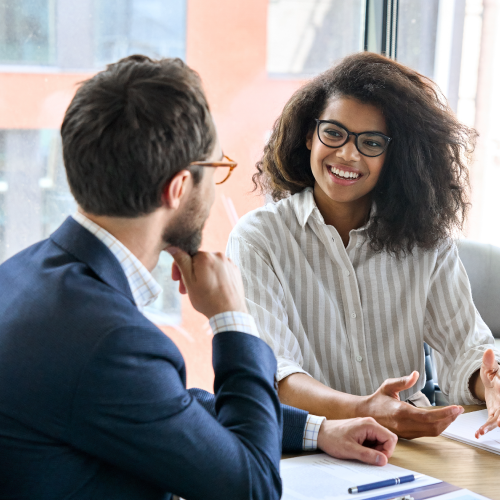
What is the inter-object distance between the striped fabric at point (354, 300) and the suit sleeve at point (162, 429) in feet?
2.24

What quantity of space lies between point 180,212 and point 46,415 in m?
0.38

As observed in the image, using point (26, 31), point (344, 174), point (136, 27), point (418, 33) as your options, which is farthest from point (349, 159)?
point (418, 33)

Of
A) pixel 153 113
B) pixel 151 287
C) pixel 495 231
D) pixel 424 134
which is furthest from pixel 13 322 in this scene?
pixel 495 231

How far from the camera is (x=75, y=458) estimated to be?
80 centimetres

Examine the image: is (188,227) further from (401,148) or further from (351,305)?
(401,148)

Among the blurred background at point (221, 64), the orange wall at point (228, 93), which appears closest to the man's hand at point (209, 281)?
the blurred background at point (221, 64)

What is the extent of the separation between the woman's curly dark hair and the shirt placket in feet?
0.35

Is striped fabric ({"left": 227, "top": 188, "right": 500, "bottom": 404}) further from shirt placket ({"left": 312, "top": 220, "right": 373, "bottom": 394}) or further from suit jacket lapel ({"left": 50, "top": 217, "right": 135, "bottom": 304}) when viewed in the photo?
suit jacket lapel ({"left": 50, "top": 217, "right": 135, "bottom": 304})

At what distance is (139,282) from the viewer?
37.4 inches

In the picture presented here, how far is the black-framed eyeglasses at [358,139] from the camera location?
5.44 feet

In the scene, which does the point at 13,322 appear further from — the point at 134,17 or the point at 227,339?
the point at 134,17

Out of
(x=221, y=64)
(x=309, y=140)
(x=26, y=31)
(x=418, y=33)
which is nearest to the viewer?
(x=309, y=140)

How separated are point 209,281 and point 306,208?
0.75 m

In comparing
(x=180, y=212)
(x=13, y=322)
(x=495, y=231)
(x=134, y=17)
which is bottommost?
(x=495, y=231)
